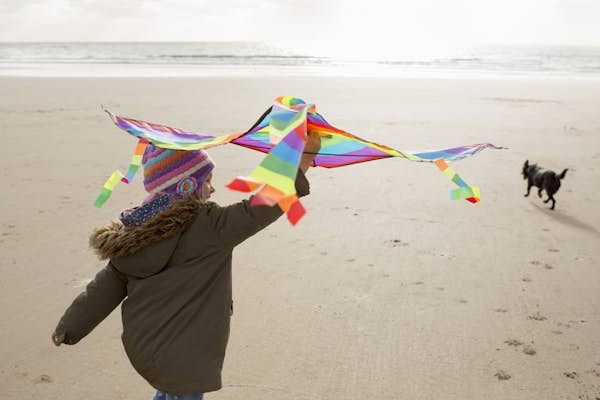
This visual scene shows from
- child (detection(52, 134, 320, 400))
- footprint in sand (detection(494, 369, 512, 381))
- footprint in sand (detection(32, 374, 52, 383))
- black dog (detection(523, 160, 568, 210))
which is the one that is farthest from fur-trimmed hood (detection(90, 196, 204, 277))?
black dog (detection(523, 160, 568, 210))

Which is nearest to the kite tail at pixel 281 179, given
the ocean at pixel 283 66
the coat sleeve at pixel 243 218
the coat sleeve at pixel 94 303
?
the coat sleeve at pixel 243 218

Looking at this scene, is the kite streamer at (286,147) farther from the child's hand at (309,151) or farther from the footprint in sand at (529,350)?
the footprint in sand at (529,350)

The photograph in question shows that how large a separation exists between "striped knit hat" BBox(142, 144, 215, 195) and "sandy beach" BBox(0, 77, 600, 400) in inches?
73.9

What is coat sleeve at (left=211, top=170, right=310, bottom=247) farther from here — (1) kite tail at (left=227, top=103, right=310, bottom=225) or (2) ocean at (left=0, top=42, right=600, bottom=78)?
(2) ocean at (left=0, top=42, right=600, bottom=78)

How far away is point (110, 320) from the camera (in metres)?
4.09

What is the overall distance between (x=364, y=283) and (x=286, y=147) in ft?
11.3

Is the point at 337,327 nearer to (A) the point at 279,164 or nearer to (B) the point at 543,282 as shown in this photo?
(B) the point at 543,282

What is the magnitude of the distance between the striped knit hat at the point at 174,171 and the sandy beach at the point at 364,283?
1878mm

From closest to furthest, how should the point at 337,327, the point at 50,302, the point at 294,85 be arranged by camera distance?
the point at 337,327
the point at 50,302
the point at 294,85

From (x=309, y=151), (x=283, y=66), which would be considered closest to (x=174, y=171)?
(x=309, y=151)

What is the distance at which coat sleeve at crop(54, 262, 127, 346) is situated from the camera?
201 cm

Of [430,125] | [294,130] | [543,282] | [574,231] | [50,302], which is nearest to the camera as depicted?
[294,130]

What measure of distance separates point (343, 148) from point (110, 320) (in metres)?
2.57

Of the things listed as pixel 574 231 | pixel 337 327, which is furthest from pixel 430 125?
pixel 337 327
